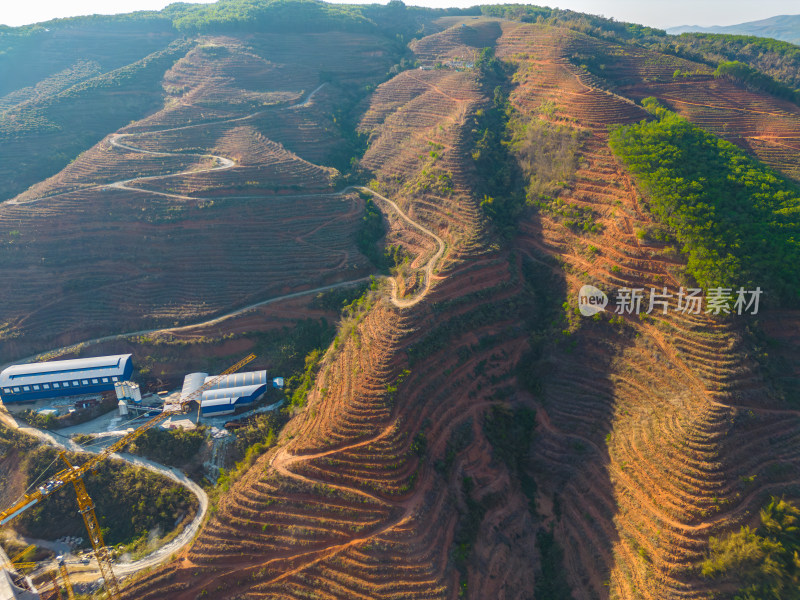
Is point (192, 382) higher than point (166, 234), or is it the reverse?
point (166, 234)

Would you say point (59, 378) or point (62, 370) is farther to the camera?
point (62, 370)

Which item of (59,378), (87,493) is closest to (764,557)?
(87,493)

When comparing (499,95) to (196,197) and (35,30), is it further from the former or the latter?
(35,30)

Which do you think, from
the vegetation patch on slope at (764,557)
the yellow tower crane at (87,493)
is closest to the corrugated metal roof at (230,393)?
the yellow tower crane at (87,493)

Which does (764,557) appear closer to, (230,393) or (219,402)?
(230,393)

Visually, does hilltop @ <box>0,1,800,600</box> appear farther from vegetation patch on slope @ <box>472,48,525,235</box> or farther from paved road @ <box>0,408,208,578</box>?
paved road @ <box>0,408,208,578</box>

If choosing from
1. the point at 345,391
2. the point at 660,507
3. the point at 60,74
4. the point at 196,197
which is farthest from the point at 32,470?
the point at 60,74
